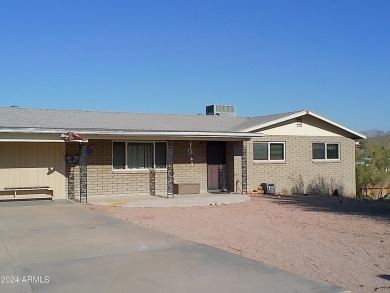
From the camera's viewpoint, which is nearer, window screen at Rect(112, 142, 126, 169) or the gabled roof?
the gabled roof

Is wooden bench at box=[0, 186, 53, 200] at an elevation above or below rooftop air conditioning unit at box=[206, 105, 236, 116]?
below

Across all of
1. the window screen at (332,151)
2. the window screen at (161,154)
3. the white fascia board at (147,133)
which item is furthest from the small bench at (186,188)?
the window screen at (332,151)

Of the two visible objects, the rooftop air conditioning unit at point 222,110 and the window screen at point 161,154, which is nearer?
the window screen at point 161,154

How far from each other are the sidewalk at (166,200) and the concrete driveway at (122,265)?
4.97 m

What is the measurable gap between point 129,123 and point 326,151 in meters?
9.83

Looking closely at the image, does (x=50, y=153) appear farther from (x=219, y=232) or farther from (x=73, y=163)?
(x=219, y=232)

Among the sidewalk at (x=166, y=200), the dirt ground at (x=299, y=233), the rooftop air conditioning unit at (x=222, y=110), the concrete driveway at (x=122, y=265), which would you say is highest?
the rooftop air conditioning unit at (x=222, y=110)

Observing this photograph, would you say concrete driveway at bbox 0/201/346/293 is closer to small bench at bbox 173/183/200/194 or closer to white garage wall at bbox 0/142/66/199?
white garage wall at bbox 0/142/66/199

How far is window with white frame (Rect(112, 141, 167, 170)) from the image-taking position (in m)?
18.2

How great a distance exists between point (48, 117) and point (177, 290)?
14.2 meters

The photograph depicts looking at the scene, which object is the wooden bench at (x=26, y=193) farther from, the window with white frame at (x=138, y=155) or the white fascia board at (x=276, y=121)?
the white fascia board at (x=276, y=121)

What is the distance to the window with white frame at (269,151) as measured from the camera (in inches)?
822

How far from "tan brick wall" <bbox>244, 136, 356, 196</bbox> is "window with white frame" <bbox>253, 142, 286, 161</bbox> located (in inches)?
7.7

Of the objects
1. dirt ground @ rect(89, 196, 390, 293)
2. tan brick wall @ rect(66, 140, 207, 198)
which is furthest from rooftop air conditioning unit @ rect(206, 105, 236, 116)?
dirt ground @ rect(89, 196, 390, 293)
